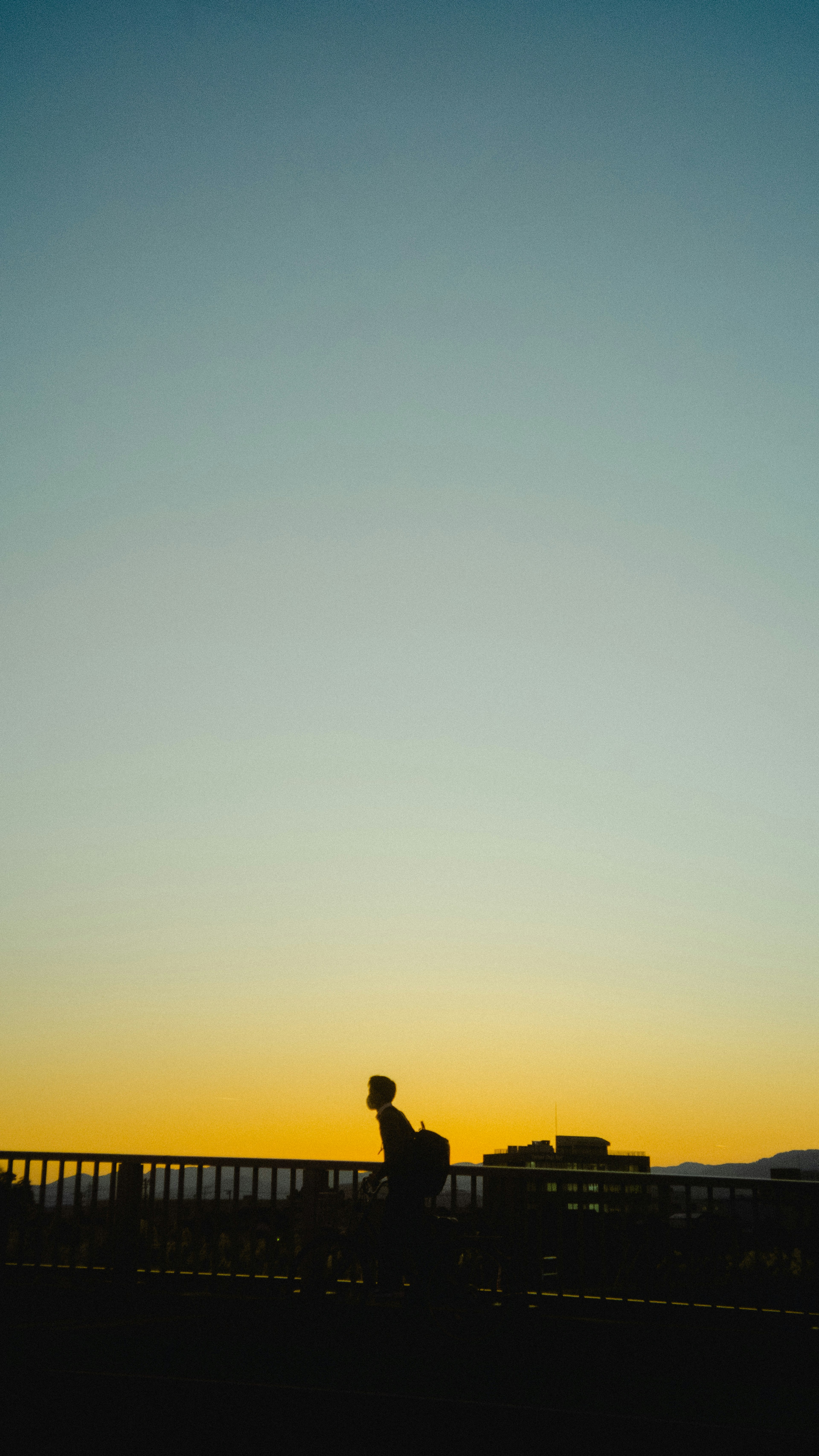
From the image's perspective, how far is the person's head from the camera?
10.1 metres

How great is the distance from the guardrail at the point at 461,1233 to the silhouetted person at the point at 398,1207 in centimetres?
15

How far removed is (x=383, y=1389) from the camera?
720 cm

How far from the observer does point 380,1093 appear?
33.3ft

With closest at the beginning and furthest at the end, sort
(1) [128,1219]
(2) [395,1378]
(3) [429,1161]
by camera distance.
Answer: (2) [395,1378] → (3) [429,1161] → (1) [128,1219]

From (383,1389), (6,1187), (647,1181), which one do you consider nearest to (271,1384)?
(383,1389)

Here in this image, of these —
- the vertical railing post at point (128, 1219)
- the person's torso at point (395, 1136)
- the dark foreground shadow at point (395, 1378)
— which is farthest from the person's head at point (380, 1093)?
the vertical railing post at point (128, 1219)

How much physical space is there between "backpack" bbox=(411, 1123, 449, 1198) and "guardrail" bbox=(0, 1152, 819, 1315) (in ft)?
1.32

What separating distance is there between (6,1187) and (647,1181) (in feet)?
21.6

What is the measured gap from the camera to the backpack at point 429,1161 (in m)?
9.85

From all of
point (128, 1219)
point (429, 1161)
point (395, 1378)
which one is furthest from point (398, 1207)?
point (128, 1219)

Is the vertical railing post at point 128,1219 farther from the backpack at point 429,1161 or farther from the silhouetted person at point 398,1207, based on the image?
the backpack at point 429,1161

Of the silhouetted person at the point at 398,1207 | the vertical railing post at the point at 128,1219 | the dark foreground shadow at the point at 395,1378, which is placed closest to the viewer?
the dark foreground shadow at the point at 395,1378

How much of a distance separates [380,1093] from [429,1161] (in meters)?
0.68

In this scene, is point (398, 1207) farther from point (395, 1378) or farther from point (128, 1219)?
point (128, 1219)
